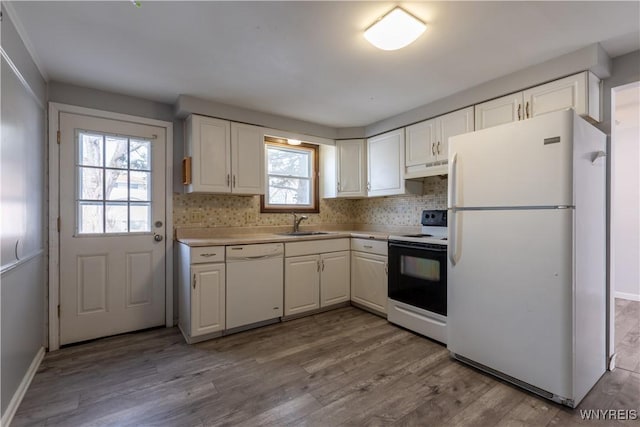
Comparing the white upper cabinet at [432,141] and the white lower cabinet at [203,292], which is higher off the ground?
the white upper cabinet at [432,141]

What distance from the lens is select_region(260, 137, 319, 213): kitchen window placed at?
3.67m

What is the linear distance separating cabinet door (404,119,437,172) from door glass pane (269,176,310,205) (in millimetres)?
1402

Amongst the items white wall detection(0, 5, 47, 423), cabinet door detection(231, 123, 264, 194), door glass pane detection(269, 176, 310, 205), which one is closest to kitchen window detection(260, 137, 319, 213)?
door glass pane detection(269, 176, 310, 205)

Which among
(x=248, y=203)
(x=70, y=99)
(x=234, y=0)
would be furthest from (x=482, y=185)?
(x=70, y=99)

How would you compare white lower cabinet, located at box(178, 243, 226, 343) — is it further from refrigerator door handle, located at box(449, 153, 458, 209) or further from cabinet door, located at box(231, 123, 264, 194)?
refrigerator door handle, located at box(449, 153, 458, 209)

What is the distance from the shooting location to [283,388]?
1907 millimetres

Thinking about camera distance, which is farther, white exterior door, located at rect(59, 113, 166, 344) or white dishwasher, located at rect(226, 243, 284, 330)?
white dishwasher, located at rect(226, 243, 284, 330)

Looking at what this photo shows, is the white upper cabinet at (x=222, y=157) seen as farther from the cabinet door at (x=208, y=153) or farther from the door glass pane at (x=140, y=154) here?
the door glass pane at (x=140, y=154)

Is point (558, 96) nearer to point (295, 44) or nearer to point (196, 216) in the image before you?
point (295, 44)

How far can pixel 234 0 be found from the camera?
152cm

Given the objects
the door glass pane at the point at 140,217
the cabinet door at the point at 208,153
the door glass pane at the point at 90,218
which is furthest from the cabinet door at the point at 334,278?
the door glass pane at the point at 90,218

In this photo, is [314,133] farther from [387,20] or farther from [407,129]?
[387,20]

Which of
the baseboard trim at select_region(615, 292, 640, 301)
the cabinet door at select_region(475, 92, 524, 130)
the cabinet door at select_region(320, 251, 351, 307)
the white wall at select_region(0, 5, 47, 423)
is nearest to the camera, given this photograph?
the white wall at select_region(0, 5, 47, 423)

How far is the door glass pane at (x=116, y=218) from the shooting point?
2.68m
